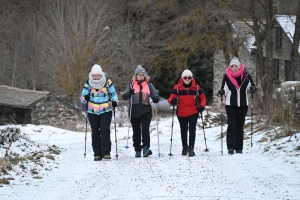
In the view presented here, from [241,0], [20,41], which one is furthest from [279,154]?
[20,41]

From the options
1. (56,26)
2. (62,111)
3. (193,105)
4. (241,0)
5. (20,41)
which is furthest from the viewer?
(20,41)

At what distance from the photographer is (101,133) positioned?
13.5 m

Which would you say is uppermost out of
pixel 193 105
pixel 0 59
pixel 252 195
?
pixel 0 59

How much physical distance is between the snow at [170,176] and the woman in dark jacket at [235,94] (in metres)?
0.34

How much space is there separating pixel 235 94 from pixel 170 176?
3.57 meters

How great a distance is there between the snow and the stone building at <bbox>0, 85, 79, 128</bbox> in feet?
83.3

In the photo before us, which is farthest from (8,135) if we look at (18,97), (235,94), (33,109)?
(33,109)

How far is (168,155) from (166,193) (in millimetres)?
4918

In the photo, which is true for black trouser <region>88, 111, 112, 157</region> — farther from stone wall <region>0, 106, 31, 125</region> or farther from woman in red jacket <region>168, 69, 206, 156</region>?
stone wall <region>0, 106, 31, 125</region>

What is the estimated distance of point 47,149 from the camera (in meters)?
15.5

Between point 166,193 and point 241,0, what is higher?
point 241,0

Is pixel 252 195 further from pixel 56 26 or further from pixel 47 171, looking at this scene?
pixel 56 26

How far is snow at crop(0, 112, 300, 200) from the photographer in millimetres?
9000

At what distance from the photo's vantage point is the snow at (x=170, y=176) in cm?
900
